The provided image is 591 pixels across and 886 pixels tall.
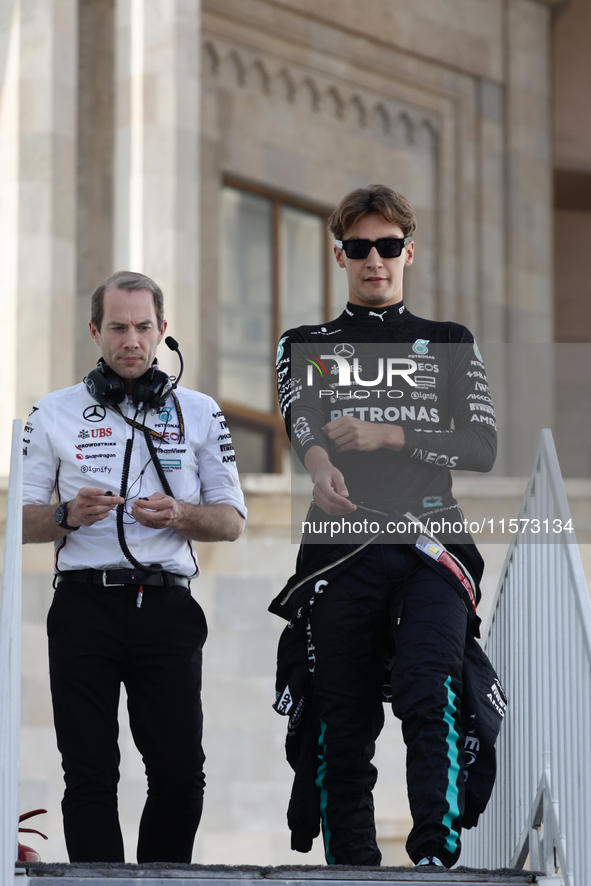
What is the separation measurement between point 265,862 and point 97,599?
17.8 ft

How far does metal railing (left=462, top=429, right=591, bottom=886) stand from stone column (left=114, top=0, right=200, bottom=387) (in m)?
5.99

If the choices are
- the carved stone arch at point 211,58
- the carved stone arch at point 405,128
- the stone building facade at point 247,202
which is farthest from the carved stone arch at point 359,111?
the carved stone arch at point 211,58

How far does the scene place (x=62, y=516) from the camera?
3.89 meters

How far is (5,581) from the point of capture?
3189mm

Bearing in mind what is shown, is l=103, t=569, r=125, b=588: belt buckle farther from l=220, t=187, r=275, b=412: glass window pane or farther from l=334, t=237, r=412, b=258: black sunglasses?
l=220, t=187, r=275, b=412: glass window pane

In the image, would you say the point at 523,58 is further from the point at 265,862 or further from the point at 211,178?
the point at 265,862

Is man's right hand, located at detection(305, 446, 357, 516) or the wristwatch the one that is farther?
the wristwatch

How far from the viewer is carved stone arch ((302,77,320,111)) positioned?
42.9 feet

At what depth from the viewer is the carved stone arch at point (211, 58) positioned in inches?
→ 488

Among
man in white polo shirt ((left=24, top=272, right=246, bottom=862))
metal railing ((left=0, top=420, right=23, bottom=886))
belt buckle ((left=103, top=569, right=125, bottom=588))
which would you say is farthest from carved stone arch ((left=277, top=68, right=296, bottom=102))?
metal railing ((left=0, top=420, right=23, bottom=886))

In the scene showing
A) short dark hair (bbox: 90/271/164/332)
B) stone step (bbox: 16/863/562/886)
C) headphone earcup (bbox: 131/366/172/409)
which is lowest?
stone step (bbox: 16/863/562/886)

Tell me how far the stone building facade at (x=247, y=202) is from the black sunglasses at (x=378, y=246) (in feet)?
17.3

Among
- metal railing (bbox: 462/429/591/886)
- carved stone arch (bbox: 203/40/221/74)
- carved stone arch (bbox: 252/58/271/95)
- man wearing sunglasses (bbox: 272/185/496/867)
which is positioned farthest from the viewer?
carved stone arch (bbox: 252/58/271/95)

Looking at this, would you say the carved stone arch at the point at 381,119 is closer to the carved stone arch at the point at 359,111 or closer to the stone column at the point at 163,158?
the carved stone arch at the point at 359,111
